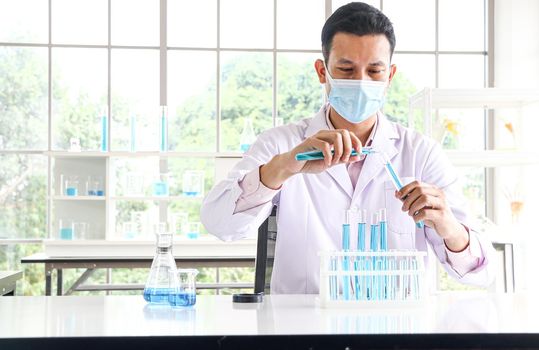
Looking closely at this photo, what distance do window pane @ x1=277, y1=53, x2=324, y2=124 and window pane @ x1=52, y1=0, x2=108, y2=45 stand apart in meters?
1.44

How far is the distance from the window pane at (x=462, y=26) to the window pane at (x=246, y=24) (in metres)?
1.45

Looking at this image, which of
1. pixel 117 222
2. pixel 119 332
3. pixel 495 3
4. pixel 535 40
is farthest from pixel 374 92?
pixel 495 3

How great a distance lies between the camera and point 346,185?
6.99 ft

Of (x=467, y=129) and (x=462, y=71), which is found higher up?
(x=462, y=71)

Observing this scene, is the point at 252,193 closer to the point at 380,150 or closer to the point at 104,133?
the point at 380,150

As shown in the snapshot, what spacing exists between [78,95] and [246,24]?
146 centimetres

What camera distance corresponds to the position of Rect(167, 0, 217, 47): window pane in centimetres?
624

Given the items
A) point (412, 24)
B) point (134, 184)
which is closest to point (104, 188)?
point (134, 184)

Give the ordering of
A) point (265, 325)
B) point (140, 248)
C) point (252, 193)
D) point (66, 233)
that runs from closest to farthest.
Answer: point (265, 325), point (252, 193), point (140, 248), point (66, 233)

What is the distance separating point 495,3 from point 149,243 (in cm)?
353

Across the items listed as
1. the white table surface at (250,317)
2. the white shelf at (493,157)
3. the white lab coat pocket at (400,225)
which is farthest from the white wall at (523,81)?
the white table surface at (250,317)

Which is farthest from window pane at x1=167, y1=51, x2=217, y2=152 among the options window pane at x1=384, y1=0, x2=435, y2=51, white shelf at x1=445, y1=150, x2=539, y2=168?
white shelf at x1=445, y1=150, x2=539, y2=168

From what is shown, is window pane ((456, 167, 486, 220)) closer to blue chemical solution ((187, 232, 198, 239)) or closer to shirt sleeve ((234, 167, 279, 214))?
blue chemical solution ((187, 232, 198, 239))

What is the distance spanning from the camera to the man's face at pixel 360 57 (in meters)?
2.01
